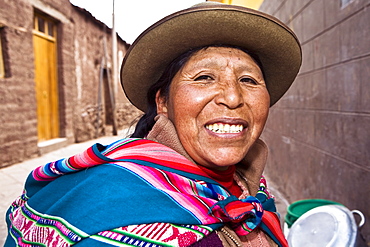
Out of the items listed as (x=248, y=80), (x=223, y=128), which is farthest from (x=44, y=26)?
(x=223, y=128)

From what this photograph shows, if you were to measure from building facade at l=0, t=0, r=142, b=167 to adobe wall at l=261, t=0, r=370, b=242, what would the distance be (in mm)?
4931

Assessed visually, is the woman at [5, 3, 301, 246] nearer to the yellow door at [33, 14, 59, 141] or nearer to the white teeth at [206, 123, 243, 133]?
the white teeth at [206, 123, 243, 133]

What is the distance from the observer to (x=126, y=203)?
0.95 m

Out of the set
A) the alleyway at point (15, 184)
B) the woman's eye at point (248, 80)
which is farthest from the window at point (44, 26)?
the woman's eye at point (248, 80)

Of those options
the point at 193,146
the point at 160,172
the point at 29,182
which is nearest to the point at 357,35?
the point at 193,146

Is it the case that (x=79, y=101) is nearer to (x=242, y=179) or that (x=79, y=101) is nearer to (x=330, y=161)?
(x=330, y=161)

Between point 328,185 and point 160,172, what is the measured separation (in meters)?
2.64

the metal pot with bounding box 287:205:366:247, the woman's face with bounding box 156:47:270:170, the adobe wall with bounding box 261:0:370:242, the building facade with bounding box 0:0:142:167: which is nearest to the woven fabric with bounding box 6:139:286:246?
the woman's face with bounding box 156:47:270:170

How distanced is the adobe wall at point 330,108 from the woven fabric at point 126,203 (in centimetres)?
175

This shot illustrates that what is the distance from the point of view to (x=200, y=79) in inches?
51.2

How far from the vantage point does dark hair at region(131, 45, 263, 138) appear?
1.39 m

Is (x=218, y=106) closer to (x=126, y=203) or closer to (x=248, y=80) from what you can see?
(x=248, y=80)

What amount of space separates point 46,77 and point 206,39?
717 cm

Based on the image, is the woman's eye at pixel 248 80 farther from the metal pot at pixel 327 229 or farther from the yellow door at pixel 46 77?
the yellow door at pixel 46 77
